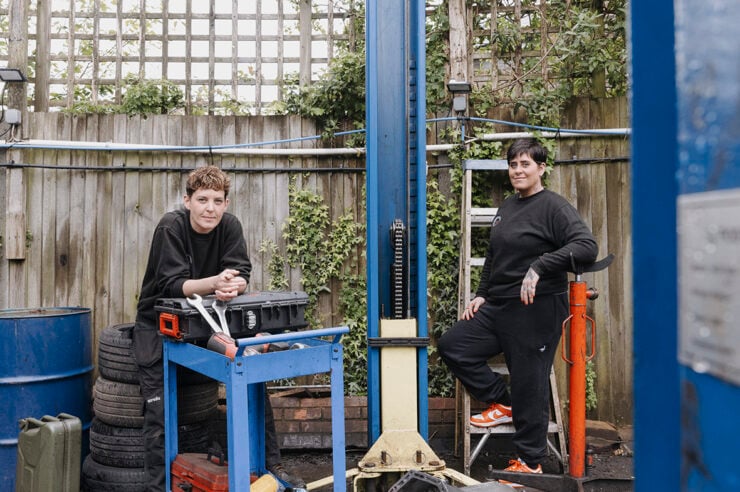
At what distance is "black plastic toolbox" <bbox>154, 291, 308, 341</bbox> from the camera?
105 inches

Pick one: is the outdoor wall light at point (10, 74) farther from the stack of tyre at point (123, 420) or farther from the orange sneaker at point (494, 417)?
the orange sneaker at point (494, 417)

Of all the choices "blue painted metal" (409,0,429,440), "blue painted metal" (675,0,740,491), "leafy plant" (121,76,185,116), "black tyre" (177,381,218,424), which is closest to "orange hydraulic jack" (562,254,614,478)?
"blue painted metal" (409,0,429,440)

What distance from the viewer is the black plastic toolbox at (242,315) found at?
268cm

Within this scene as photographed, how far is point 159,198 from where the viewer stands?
4449 millimetres

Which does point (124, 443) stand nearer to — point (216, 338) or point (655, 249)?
point (216, 338)

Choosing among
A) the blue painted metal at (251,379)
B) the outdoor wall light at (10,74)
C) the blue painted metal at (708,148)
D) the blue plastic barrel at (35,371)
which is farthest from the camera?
the outdoor wall light at (10,74)

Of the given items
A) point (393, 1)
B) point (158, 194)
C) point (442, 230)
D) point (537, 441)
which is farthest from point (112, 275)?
point (537, 441)

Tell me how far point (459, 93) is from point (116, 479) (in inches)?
135

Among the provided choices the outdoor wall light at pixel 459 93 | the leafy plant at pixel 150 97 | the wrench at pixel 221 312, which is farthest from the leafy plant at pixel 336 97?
the wrench at pixel 221 312

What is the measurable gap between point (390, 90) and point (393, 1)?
0.52m

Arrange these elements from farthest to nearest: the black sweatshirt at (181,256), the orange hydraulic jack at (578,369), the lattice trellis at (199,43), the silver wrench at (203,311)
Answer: the lattice trellis at (199,43)
the orange hydraulic jack at (578,369)
the black sweatshirt at (181,256)
the silver wrench at (203,311)

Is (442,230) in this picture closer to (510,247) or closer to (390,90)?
(510,247)

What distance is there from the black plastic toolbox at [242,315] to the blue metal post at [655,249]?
2.34m

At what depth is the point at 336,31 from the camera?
4914mm
